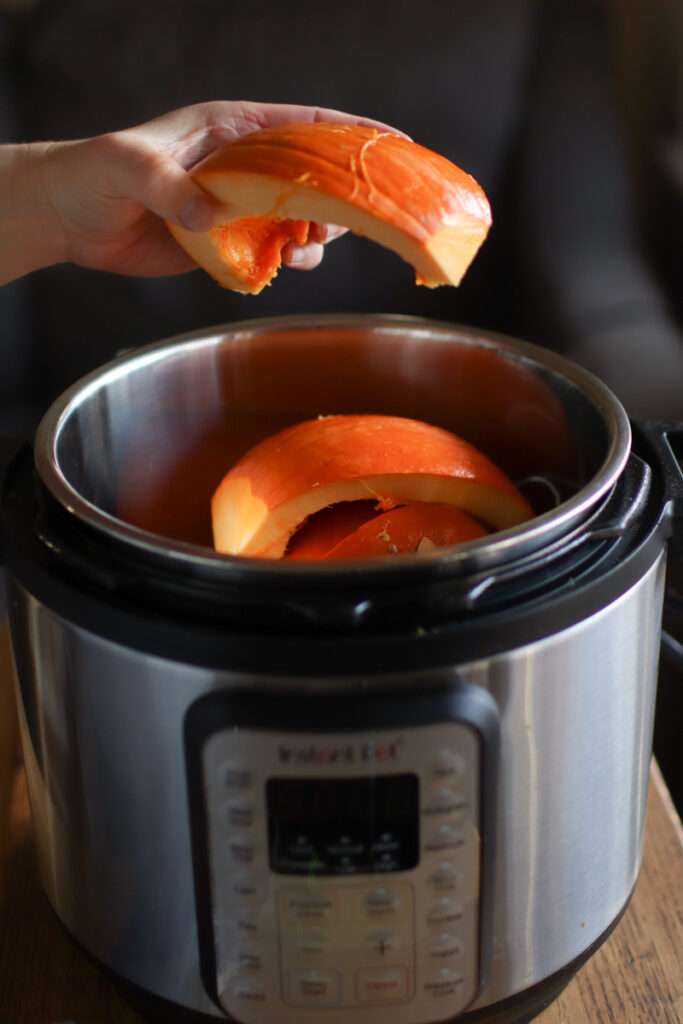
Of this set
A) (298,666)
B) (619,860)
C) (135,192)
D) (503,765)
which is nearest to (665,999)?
(619,860)

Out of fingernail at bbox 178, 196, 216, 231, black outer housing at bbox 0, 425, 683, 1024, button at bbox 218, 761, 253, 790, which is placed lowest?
button at bbox 218, 761, 253, 790

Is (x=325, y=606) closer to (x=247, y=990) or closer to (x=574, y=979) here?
(x=247, y=990)

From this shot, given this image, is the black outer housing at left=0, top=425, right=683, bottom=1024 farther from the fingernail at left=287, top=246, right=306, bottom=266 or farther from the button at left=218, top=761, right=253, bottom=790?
→ the fingernail at left=287, top=246, right=306, bottom=266

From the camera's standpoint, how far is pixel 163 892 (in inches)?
22.1

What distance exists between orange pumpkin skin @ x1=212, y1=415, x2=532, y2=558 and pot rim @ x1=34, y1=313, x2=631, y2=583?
0.10m

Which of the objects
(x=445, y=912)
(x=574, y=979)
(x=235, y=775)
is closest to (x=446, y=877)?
(x=445, y=912)

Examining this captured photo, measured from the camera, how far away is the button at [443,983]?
0.56m

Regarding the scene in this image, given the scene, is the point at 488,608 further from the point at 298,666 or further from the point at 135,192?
the point at 135,192

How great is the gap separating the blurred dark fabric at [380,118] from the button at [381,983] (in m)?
0.92

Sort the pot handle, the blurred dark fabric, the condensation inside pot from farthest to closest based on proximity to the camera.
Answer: the blurred dark fabric, the condensation inside pot, the pot handle

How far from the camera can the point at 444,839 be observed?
20.5 inches

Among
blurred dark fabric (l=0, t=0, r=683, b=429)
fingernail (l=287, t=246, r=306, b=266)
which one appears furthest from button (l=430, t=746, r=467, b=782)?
blurred dark fabric (l=0, t=0, r=683, b=429)

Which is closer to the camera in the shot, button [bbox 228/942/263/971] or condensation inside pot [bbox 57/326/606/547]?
button [bbox 228/942/263/971]

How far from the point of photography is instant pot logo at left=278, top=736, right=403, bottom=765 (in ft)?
1.60
